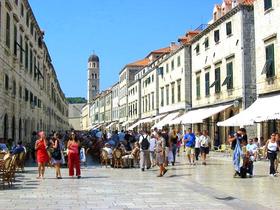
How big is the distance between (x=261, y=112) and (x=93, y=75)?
136104 millimetres

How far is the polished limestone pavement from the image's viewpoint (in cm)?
1016

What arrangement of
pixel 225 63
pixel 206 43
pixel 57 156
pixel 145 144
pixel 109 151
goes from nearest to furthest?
pixel 57 156 → pixel 145 144 → pixel 109 151 → pixel 225 63 → pixel 206 43

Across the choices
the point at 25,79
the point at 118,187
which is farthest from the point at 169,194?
the point at 25,79

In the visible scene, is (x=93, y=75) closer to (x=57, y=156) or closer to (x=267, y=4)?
(x=267, y=4)

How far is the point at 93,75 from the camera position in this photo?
519 feet

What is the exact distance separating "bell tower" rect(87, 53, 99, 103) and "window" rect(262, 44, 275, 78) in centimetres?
13320

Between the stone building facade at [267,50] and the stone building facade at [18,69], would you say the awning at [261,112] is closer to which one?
the stone building facade at [267,50]

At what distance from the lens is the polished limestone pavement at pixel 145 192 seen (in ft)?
33.3

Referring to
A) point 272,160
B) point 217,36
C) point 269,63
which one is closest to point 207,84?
point 217,36

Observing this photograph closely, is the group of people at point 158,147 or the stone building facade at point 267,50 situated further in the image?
the stone building facade at point 267,50

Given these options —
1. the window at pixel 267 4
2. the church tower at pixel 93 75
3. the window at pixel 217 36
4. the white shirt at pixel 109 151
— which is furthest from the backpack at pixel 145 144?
the church tower at pixel 93 75

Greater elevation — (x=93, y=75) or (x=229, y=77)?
(x=93, y=75)

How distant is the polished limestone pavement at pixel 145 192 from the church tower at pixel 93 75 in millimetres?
141510

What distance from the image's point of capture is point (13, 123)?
1094 inches
